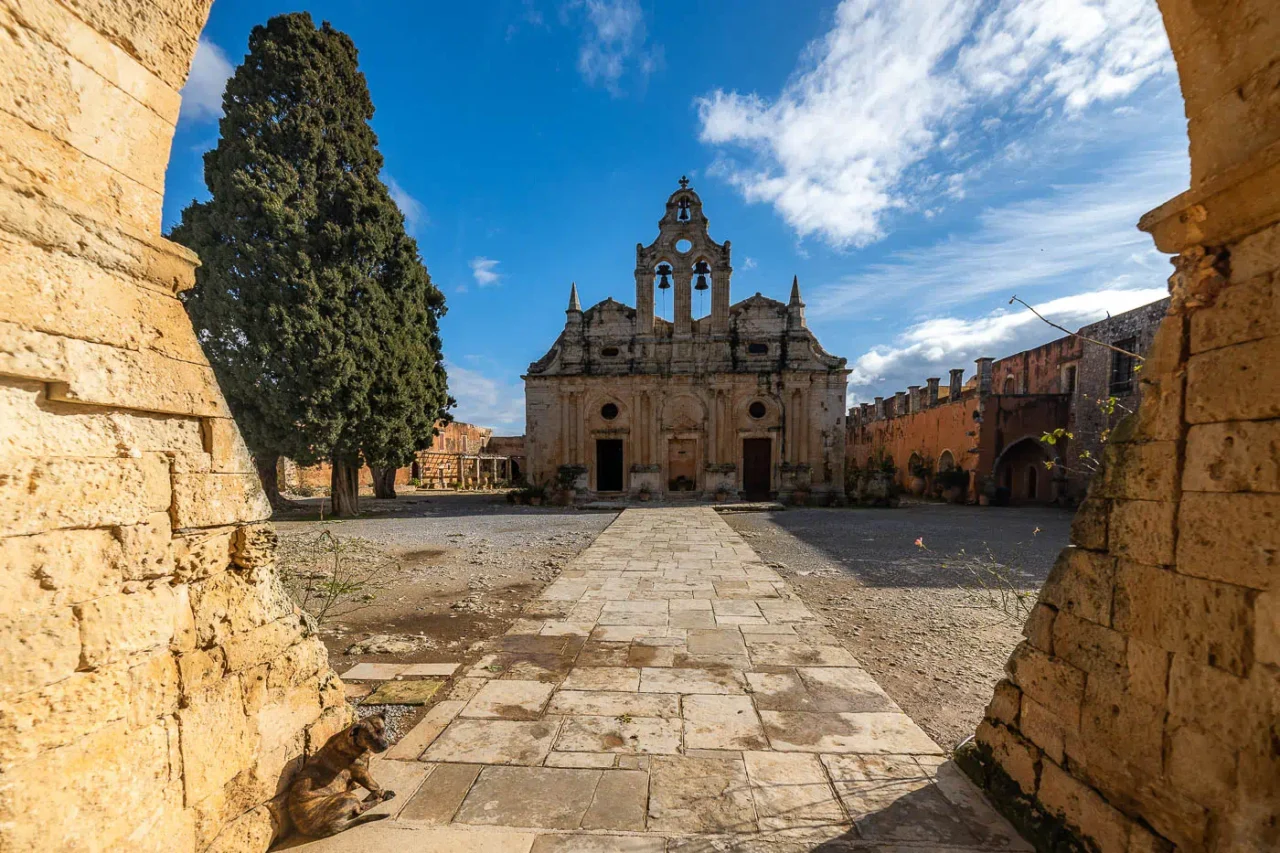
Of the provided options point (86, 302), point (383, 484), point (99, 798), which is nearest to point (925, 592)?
point (99, 798)

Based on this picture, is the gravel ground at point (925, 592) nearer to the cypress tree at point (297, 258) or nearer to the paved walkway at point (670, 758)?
the paved walkway at point (670, 758)

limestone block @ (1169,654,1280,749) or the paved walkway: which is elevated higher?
limestone block @ (1169,654,1280,749)

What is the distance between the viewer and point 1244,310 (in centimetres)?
168

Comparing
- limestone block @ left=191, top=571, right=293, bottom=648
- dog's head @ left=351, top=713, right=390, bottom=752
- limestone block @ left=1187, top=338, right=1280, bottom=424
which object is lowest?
dog's head @ left=351, top=713, right=390, bottom=752

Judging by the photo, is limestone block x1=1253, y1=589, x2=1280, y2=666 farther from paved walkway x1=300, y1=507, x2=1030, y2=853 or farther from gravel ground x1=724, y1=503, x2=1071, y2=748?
gravel ground x1=724, y1=503, x2=1071, y2=748

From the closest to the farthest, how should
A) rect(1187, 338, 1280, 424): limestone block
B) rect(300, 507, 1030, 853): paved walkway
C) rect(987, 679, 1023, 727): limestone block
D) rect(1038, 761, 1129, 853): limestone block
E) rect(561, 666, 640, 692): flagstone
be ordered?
rect(1187, 338, 1280, 424): limestone block → rect(1038, 761, 1129, 853): limestone block → rect(300, 507, 1030, 853): paved walkway → rect(987, 679, 1023, 727): limestone block → rect(561, 666, 640, 692): flagstone

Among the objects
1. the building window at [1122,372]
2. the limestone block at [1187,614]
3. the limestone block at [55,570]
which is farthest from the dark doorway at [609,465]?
the limestone block at [55,570]

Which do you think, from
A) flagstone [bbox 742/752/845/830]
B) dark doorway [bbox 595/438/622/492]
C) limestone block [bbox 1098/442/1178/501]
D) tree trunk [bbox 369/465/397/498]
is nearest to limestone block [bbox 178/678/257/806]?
flagstone [bbox 742/752/845/830]

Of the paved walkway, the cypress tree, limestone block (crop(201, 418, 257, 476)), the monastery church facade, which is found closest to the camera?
limestone block (crop(201, 418, 257, 476))

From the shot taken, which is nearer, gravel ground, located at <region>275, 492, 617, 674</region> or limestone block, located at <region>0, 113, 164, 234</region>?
limestone block, located at <region>0, 113, 164, 234</region>

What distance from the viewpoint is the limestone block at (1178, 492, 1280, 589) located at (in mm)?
1549

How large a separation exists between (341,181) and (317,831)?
16.3 metres

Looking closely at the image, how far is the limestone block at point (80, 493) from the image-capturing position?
1.42m

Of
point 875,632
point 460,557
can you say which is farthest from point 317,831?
point 460,557
